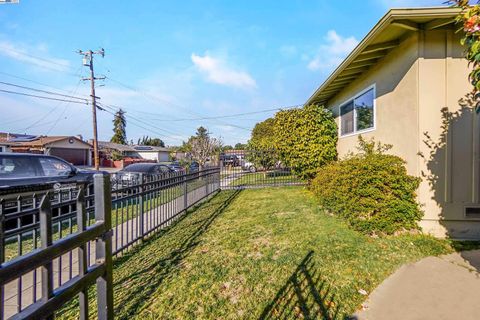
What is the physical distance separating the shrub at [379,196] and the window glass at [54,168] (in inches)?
292

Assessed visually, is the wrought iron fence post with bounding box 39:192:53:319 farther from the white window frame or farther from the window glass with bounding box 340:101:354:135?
the window glass with bounding box 340:101:354:135

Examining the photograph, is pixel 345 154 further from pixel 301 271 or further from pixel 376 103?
pixel 301 271

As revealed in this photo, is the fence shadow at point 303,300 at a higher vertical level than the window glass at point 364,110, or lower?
lower

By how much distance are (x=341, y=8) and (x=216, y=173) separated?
873 cm

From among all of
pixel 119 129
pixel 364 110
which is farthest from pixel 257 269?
pixel 119 129

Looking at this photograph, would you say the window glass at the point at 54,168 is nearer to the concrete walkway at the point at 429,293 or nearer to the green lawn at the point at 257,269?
the green lawn at the point at 257,269

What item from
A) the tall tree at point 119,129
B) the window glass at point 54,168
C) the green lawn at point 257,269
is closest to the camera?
the green lawn at point 257,269

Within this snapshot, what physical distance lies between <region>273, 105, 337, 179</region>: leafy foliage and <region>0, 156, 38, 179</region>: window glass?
26.9 feet

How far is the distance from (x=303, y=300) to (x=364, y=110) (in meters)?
6.47

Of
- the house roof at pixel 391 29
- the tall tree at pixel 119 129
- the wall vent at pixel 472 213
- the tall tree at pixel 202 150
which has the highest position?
the tall tree at pixel 119 129

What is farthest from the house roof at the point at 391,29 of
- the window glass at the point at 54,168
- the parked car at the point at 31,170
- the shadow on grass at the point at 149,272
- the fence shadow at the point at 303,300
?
the window glass at the point at 54,168

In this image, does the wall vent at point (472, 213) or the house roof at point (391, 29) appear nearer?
the house roof at point (391, 29)

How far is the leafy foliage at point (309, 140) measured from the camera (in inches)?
391

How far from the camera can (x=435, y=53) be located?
16.2 feet
